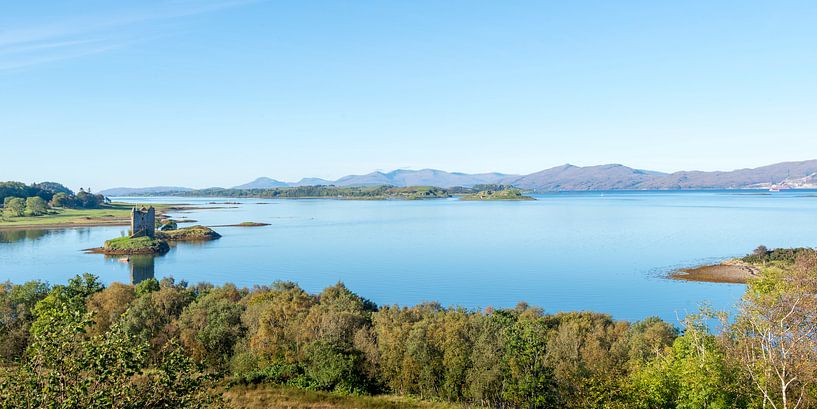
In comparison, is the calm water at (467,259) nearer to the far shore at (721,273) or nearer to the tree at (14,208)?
the far shore at (721,273)

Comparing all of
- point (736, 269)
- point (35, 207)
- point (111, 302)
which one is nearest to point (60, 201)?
point (35, 207)

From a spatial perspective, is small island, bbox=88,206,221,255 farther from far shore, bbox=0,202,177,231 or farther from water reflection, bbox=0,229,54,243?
far shore, bbox=0,202,177,231

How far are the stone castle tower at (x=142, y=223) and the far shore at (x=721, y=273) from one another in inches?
3092

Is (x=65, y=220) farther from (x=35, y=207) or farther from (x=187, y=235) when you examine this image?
(x=187, y=235)

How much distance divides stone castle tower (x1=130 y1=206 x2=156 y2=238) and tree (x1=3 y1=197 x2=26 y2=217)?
6414 centimetres

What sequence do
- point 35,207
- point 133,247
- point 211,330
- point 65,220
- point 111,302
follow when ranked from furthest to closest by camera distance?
point 35,207
point 65,220
point 133,247
point 111,302
point 211,330

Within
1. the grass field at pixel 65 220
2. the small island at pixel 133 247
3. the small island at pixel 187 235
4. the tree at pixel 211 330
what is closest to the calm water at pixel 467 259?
the small island at pixel 133 247

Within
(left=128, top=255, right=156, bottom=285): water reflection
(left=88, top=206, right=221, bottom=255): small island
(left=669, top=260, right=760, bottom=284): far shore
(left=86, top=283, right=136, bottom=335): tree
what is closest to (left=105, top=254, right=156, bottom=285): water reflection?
(left=128, top=255, right=156, bottom=285): water reflection

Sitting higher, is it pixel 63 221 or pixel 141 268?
pixel 63 221

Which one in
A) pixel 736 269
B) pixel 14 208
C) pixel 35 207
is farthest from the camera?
pixel 35 207

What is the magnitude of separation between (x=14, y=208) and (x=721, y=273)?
15205cm

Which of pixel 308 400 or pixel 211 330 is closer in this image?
pixel 308 400

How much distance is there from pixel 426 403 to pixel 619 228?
9491 cm

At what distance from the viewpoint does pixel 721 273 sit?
5866 cm
